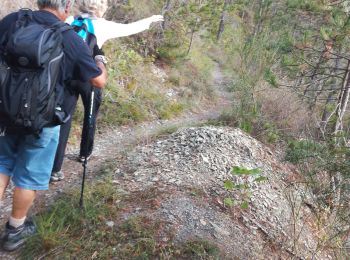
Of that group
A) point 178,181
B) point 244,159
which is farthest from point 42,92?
point 244,159

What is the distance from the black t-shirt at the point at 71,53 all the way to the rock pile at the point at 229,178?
1.47 meters

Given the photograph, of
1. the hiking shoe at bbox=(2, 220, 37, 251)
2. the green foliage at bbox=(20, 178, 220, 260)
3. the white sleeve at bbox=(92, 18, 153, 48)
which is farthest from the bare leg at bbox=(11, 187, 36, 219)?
the white sleeve at bbox=(92, 18, 153, 48)

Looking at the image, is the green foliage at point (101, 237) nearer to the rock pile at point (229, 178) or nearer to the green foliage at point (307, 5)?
the rock pile at point (229, 178)

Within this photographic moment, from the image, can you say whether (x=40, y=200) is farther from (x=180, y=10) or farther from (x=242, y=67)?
(x=180, y=10)

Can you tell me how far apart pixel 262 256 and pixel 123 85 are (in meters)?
5.42

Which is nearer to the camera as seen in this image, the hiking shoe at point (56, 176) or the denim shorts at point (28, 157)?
the denim shorts at point (28, 157)

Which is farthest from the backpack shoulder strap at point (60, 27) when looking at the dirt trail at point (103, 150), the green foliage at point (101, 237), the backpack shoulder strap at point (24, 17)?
the dirt trail at point (103, 150)

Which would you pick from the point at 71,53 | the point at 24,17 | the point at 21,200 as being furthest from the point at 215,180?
the point at 24,17

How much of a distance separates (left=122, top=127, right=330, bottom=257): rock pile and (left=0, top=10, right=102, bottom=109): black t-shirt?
57.8 inches

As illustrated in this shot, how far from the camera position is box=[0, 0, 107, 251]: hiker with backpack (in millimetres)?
2068

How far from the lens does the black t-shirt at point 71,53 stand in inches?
86.3

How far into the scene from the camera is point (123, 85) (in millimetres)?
7719

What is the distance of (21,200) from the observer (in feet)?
8.08

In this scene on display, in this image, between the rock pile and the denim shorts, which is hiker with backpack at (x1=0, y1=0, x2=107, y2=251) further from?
the rock pile
